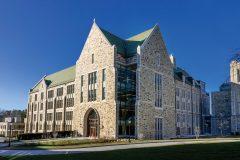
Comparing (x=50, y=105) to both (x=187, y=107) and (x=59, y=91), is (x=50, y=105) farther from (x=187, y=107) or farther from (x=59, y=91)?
(x=187, y=107)

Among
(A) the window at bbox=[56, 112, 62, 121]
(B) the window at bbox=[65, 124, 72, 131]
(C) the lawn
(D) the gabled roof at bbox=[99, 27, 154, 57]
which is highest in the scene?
(D) the gabled roof at bbox=[99, 27, 154, 57]

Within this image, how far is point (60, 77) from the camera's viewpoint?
69.9m

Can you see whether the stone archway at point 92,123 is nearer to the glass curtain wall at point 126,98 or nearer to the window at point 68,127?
the glass curtain wall at point 126,98

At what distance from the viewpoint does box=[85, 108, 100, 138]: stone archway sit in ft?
157

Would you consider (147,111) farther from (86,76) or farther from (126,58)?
(86,76)

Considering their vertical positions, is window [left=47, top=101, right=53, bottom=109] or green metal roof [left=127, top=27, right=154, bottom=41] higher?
green metal roof [left=127, top=27, right=154, bottom=41]

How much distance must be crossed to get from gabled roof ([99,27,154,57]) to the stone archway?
12.0 m

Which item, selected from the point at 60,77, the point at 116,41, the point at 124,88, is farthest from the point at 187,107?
the point at 60,77

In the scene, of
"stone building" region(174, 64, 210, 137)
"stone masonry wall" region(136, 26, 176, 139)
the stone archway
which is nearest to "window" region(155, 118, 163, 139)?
"stone masonry wall" region(136, 26, 176, 139)

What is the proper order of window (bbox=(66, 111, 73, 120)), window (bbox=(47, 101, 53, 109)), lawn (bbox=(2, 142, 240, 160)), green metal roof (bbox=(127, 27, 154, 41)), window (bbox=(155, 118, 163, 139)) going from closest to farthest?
lawn (bbox=(2, 142, 240, 160))
window (bbox=(155, 118, 163, 139))
green metal roof (bbox=(127, 27, 154, 41))
window (bbox=(66, 111, 73, 120))
window (bbox=(47, 101, 53, 109))

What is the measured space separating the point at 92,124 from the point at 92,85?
702 centimetres

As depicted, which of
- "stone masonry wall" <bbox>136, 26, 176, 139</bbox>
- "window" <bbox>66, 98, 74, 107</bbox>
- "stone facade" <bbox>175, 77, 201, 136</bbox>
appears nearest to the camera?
"stone masonry wall" <bbox>136, 26, 176, 139</bbox>

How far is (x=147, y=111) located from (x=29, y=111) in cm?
4456

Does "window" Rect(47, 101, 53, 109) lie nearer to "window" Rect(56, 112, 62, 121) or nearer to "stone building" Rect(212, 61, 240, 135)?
"window" Rect(56, 112, 62, 121)
